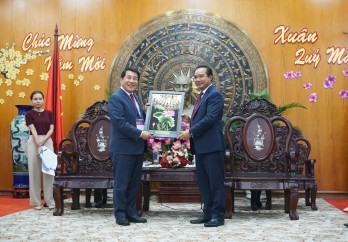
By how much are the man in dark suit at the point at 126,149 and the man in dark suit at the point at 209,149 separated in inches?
16.5

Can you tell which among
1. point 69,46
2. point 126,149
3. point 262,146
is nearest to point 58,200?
point 126,149

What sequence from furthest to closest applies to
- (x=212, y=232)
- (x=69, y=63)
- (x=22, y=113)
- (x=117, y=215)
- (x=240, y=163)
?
(x=69, y=63)
(x=22, y=113)
(x=240, y=163)
(x=117, y=215)
(x=212, y=232)

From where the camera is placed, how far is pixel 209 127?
3.94 m

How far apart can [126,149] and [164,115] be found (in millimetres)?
472

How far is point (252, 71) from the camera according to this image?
620 cm

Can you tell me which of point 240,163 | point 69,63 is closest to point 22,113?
point 69,63

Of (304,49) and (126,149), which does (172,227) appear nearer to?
(126,149)

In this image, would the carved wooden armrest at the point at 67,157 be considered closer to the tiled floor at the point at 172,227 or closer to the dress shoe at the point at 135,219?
the tiled floor at the point at 172,227

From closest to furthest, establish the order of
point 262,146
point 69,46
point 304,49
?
point 262,146
point 304,49
point 69,46

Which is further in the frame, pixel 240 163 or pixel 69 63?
pixel 69 63

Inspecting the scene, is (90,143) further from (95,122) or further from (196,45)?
(196,45)

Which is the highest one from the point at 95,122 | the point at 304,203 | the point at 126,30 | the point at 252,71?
the point at 126,30

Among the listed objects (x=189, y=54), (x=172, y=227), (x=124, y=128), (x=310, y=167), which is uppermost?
(x=189, y=54)

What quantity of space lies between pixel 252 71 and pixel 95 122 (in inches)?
87.1
